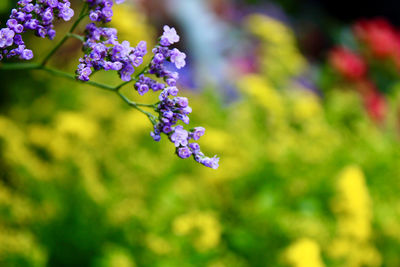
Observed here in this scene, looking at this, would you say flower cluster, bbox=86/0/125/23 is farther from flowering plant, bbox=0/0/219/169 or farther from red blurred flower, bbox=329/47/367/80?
red blurred flower, bbox=329/47/367/80

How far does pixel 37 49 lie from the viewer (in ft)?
8.75

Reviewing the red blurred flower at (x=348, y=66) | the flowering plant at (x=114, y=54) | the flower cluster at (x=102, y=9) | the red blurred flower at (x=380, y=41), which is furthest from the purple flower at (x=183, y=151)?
the red blurred flower at (x=380, y=41)

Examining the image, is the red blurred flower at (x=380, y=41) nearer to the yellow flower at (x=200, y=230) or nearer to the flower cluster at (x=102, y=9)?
the yellow flower at (x=200, y=230)

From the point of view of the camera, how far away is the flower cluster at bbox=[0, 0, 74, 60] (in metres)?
0.81

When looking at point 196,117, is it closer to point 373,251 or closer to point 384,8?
point 373,251

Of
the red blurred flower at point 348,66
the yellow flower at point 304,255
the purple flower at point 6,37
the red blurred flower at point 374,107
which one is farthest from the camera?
the red blurred flower at point 348,66

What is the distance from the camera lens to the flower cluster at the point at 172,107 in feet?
2.86

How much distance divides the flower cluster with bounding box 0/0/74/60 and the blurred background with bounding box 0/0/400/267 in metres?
0.86

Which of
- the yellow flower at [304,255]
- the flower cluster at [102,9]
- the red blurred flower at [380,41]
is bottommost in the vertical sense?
the red blurred flower at [380,41]

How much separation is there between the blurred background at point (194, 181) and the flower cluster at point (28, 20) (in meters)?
0.86

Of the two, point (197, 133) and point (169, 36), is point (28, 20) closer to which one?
point (169, 36)

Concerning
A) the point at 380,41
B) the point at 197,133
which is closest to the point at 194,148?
the point at 197,133

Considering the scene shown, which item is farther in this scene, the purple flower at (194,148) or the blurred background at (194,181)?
the blurred background at (194,181)

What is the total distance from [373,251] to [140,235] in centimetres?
104
